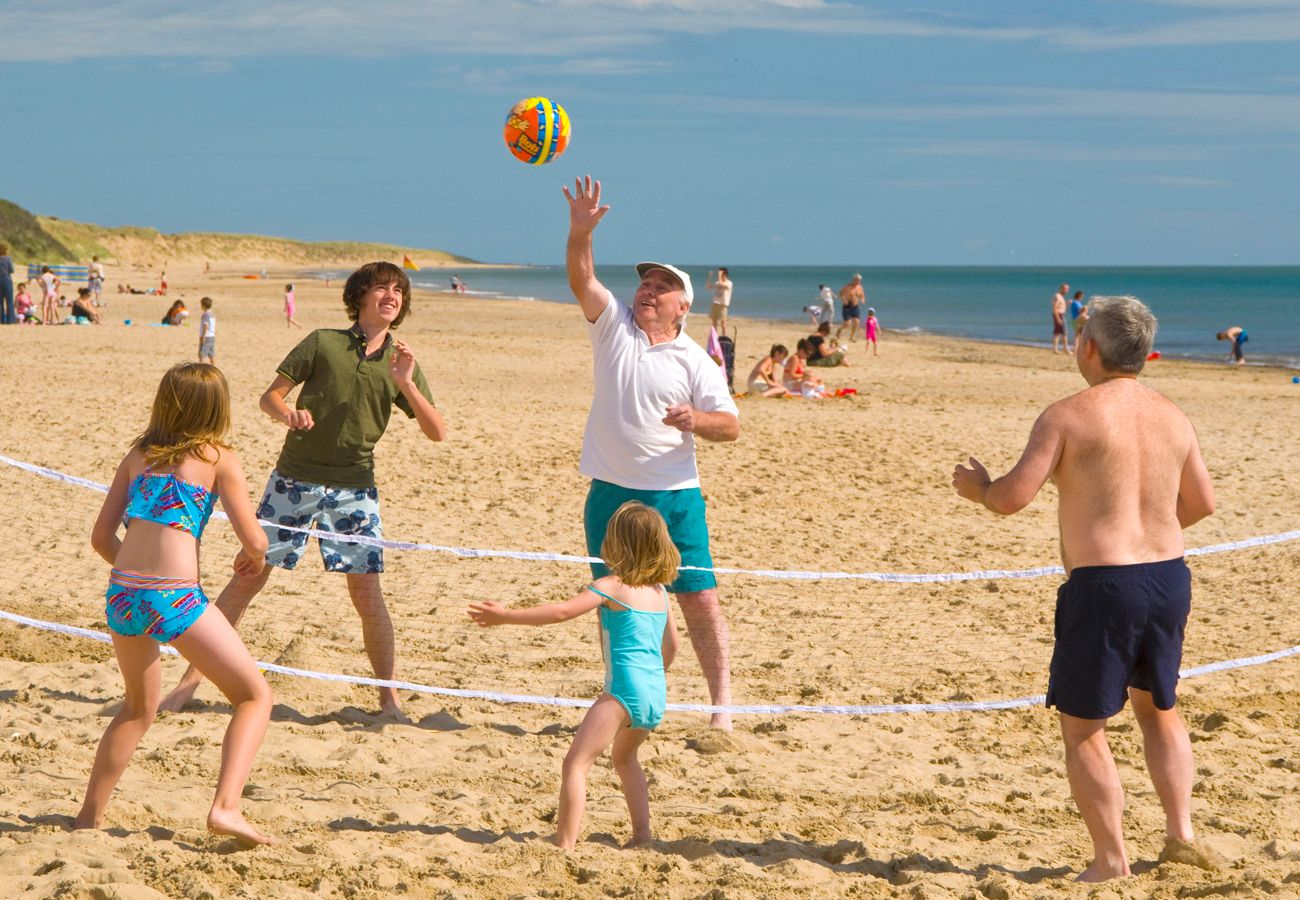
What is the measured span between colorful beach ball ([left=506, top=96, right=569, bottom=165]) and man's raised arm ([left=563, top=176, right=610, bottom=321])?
290 centimetres

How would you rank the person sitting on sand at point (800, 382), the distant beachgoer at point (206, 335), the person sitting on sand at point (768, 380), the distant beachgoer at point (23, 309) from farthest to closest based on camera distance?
1. the distant beachgoer at point (23, 309)
2. the distant beachgoer at point (206, 335)
3. the person sitting on sand at point (800, 382)
4. the person sitting on sand at point (768, 380)

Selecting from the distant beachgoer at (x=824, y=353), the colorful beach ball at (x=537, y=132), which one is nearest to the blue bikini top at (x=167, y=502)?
the colorful beach ball at (x=537, y=132)

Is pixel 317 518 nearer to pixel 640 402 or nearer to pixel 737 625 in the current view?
pixel 640 402

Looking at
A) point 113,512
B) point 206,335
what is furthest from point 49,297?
point 113,512

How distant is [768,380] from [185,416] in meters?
14.1

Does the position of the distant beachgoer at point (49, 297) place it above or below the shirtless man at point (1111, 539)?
above

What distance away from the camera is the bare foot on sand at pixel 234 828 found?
13.0 ft

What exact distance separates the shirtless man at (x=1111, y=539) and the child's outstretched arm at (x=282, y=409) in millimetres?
2622

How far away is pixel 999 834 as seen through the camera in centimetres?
457

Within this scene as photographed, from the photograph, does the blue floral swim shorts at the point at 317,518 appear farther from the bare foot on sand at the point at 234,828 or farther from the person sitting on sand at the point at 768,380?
the person sitting on sand at the point at 768,380

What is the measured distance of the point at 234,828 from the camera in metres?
3.97

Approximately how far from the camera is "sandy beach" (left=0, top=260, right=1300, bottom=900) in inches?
162

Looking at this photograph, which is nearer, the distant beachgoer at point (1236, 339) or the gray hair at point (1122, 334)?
the gray hair at point (1122, 334)

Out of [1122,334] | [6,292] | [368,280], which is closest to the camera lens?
[1122,334]
